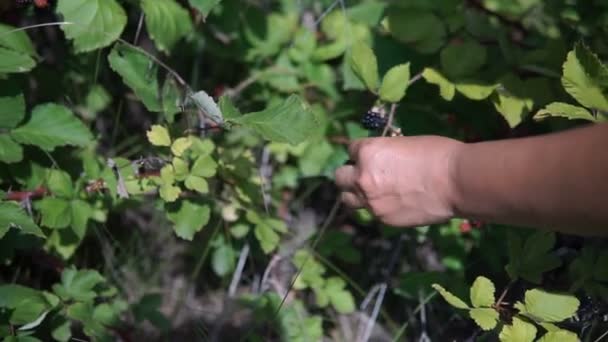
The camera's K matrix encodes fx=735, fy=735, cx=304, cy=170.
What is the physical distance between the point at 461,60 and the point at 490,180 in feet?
2.51

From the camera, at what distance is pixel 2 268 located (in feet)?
5.78

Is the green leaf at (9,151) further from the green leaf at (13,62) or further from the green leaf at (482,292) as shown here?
the green leaf at (482,292)

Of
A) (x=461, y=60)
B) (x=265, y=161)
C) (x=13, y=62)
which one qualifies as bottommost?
(x=265, y=161)

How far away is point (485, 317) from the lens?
1.36 m

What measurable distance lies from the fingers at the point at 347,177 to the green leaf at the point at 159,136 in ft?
1.33

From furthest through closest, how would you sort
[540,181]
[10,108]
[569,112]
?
[10,108] < [569,112] < [540,181]

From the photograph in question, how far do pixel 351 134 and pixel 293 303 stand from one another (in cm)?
48

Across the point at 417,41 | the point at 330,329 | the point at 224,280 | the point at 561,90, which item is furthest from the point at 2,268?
the point at 561,90

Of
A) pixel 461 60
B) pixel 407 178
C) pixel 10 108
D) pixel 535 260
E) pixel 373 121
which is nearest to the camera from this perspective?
pixel 407 178

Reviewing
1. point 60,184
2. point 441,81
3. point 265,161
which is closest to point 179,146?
point 60,184

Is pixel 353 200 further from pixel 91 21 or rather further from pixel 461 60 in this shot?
pixel 91 21

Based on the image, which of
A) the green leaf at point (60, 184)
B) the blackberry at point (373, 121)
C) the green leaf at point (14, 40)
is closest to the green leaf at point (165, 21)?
the green leaf at point (14, 40)

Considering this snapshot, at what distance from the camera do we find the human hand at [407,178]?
119 cm

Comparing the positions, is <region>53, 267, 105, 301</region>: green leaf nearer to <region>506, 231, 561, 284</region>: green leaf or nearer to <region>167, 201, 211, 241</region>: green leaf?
<region>167, 201, 211, 241</region>: green leaf
